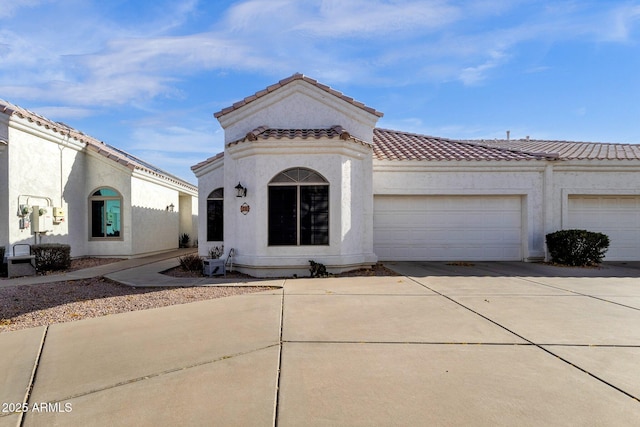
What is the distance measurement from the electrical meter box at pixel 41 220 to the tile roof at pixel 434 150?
11156 mm

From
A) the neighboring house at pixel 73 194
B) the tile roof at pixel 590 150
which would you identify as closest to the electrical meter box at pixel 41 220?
the neighboring house at pixel 73 194

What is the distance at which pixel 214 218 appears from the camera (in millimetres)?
13375

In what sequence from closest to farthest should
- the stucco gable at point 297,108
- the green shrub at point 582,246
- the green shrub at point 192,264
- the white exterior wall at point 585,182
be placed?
the stucco gable at point 297,108 < the green shrub at point 192,264 < the green shrub at point 582,246 < the white exterior wall at point 585,182

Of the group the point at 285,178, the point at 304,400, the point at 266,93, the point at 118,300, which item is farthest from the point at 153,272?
the point at 304,400

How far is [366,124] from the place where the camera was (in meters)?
10.6

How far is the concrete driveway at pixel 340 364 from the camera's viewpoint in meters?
2.97

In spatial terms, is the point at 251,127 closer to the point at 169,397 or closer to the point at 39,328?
the point at 39,328

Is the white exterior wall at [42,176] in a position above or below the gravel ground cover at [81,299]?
above

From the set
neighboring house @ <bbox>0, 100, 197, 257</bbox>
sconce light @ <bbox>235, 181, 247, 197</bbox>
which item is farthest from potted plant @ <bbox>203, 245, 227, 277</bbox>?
neighboring house @ <bbox>0, 100, 197, 257</bbox>

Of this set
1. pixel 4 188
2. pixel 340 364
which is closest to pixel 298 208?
pixel 340 364

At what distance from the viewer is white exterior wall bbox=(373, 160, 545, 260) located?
12281mm

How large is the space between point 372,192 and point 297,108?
3356 mm

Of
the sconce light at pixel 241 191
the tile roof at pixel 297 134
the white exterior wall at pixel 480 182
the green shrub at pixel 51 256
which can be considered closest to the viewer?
the tile roof at pixel 297 134

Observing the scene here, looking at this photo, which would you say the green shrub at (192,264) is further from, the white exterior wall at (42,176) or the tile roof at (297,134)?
the white exterior wall at (42,176)
